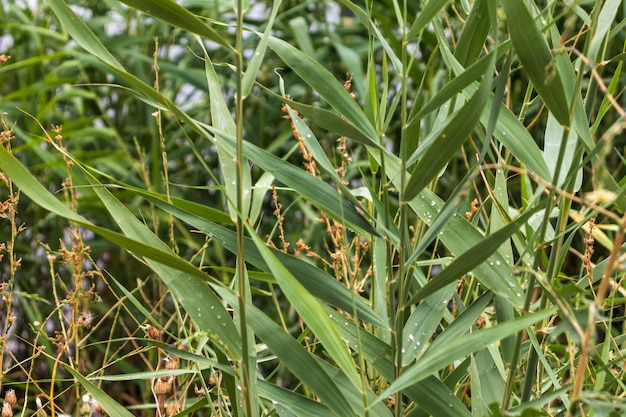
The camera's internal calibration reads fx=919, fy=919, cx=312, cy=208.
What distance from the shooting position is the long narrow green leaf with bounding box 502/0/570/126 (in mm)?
487

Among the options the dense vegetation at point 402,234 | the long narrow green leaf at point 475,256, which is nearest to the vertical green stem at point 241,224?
the dense vegetation at point 402,234

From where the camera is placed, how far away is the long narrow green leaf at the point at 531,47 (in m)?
0.49

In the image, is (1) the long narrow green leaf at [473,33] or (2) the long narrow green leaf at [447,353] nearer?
(2) the long narrow green leaf at [447,353]

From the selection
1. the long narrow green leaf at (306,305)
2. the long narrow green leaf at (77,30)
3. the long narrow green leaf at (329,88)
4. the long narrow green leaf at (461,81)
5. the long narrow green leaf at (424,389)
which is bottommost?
the long narrow green leaf at (424,389)

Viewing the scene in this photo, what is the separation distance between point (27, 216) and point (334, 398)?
57.1 inches

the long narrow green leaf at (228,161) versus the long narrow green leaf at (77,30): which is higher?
the long narrow green leaf at (77,30)

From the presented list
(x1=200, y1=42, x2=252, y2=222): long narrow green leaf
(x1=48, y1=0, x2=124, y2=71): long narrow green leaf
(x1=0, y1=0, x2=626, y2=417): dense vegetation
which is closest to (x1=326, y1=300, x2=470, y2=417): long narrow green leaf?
(x1=0, y1=0, x2=626, y2=417): dense vegetation

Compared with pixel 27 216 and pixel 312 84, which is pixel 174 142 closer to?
pixel 27 216

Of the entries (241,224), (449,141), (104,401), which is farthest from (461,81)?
(104,401)

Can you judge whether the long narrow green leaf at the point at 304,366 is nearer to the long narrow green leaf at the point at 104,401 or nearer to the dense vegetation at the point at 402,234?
the dense vegetation at the point at 402,234

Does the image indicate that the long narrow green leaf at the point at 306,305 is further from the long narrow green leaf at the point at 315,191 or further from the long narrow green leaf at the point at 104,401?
the long narrow green leaf at the point at 104,401

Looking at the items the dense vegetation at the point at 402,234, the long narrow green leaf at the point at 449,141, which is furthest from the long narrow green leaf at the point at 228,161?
the long narrow green leaf at the point at 449,141

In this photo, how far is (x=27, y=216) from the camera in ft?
A: 6.09

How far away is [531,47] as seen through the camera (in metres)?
0.49
